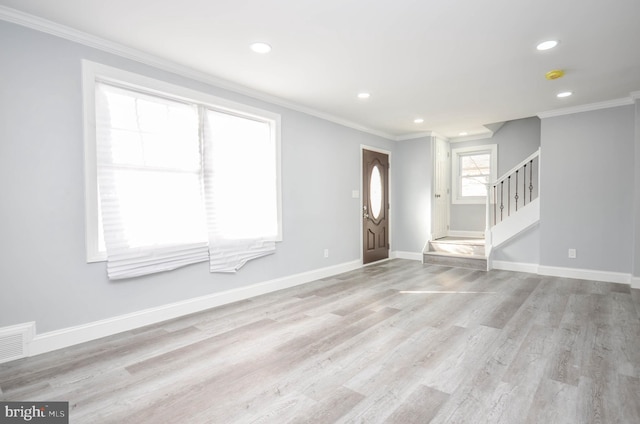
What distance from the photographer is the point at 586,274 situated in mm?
4984

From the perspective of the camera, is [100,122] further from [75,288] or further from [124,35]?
[75,288]

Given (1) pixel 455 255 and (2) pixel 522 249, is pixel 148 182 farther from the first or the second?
(2) pixel 522 249

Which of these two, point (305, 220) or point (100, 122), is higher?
point (100, 122)

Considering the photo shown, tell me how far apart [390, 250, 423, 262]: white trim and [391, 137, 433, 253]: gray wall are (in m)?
0.07

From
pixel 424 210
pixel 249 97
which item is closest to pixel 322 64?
pixel 249 97

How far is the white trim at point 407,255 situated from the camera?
6785 mm

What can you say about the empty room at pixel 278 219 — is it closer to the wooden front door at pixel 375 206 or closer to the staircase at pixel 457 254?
the staircase at pixel 457 254

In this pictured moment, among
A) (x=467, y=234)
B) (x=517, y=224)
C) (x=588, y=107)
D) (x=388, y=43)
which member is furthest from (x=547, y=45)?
(x=467, y=234)

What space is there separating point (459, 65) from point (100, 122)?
3.53 m

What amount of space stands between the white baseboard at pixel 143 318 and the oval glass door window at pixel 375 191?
2323mm

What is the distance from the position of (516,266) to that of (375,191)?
9.24 ft

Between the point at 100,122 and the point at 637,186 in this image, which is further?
the point at 637,186

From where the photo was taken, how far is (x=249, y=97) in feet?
13.7

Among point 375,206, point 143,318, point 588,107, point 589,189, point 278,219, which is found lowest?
point 143,318
